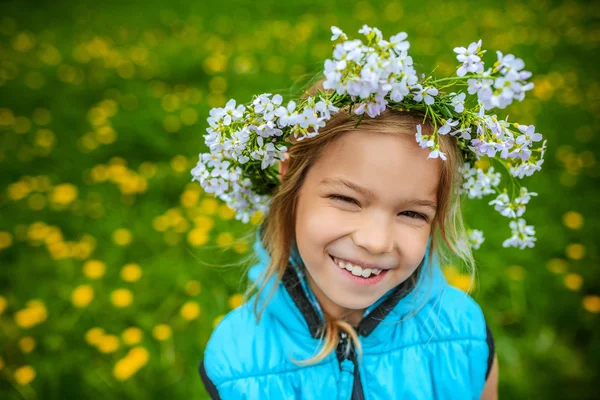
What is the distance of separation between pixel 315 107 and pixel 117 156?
110 inches

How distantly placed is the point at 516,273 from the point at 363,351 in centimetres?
135

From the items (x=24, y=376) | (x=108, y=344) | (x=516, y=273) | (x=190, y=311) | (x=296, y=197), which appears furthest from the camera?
(x=516, y=273)

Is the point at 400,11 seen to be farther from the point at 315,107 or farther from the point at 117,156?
the point at 315,107

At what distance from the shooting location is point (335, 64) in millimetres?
966

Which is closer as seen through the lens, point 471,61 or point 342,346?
point 471,61

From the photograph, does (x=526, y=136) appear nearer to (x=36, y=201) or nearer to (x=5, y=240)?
(x=5, y=240)

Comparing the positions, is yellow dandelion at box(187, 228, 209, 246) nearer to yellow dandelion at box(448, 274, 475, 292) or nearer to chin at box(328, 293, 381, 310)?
yellow dandelion at box(448, 274, 475, 292)

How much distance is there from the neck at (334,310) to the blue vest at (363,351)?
3cm

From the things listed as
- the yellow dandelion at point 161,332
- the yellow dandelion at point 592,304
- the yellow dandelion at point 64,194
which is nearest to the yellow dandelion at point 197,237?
the yellow dandelion at point 161,332

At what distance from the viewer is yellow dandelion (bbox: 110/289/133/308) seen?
232 centimetres

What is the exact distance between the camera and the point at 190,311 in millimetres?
2238

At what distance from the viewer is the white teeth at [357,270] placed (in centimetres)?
126

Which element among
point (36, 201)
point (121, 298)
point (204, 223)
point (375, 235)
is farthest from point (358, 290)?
point (36, 201)

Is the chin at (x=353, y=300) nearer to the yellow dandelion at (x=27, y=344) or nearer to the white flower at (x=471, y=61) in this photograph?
the white flower at (x=471, y=61)
